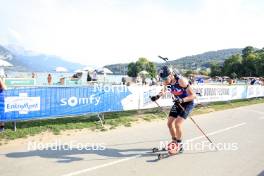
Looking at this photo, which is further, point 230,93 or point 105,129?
point 230,93

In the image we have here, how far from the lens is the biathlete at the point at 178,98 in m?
7.32

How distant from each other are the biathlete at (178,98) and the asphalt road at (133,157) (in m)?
0.63

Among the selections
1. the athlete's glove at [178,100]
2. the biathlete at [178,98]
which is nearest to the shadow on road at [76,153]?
the biathlete at [178,98]

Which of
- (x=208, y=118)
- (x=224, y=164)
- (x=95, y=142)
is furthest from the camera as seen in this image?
(x=208, y=118)

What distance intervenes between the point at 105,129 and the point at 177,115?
348cm

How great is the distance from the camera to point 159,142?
8.84m

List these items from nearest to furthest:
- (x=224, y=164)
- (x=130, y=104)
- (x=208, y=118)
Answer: (x=224, y=164)
(x=130, y=104)
(x=208, y=118)

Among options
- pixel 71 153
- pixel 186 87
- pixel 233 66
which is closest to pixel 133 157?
pixel 71 153

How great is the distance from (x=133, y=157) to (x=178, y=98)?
175 cm

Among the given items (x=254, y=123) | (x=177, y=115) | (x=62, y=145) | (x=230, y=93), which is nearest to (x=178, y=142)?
(x=177, y=115)

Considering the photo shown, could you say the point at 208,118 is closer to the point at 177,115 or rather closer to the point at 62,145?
the point at 177,115

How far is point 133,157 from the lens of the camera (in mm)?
7117

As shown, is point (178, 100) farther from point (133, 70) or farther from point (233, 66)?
point (233, 66)

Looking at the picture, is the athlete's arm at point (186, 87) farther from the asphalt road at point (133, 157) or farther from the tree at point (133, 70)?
the tree at point (133, 70)
